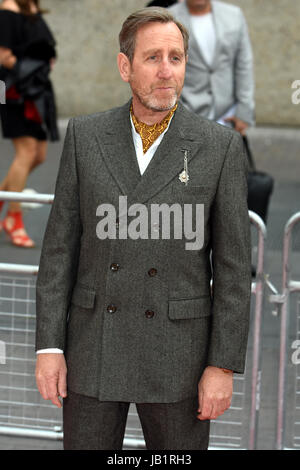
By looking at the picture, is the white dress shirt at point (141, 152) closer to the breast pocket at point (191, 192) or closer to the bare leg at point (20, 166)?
the breast pocket at point (191, 192)

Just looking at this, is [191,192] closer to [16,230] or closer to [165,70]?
[165,70]

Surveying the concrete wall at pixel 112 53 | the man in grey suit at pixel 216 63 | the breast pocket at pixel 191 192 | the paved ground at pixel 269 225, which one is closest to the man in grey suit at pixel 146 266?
the breast pocket at pixel 191 192

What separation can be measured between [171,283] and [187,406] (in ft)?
1.37

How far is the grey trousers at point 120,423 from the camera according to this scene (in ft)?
10.0

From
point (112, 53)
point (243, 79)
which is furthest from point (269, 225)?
point (112, 53)

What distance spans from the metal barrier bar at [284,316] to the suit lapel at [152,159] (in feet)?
3.79

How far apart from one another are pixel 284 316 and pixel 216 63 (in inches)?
119

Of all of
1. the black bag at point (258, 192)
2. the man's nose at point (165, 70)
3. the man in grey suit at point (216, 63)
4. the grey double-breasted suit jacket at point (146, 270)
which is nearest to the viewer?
the man's nose at point (165, 70)

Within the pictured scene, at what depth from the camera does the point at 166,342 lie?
9.92 ft

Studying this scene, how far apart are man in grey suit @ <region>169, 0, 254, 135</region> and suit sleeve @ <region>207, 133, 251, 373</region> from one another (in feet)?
12.2

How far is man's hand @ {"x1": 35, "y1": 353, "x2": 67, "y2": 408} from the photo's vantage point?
120 inches

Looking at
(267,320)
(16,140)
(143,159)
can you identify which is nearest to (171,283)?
(143,159)
